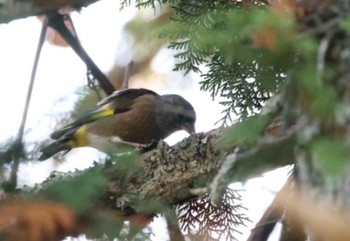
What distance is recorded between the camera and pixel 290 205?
1037 mm

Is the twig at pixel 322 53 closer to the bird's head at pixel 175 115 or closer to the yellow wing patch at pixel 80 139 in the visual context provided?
the yellow wing patch at pixel 80 139

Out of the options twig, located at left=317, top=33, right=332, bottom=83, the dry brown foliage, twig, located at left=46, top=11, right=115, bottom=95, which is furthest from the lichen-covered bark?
twig, located at left=317, top=33, right=332, bottom=83

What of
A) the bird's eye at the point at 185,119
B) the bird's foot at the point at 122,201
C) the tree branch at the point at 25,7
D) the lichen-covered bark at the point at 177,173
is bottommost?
the bird's foot at the point at 122,201

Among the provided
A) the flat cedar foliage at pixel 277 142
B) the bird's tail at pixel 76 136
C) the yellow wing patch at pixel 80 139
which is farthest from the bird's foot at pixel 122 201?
the yellow wing patch at pixel 80 139

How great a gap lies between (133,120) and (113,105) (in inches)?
7.6

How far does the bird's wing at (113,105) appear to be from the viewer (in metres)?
2.89

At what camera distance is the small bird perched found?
304 cm

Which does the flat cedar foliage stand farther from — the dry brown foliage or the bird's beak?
the bird's beak

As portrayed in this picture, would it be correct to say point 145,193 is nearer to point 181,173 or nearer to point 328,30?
point 181,173

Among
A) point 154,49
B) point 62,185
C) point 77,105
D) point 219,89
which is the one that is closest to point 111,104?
point 154,49

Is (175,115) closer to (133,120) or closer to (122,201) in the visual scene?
(133,120)

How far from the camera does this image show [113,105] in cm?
313

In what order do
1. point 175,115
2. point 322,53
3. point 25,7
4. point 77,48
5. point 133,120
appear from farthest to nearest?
point 175,115 < point 133,120 < point 77,48 < point 25,7 < point 322,53

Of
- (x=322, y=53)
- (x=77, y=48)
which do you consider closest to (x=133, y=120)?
(x=77, y=48)
